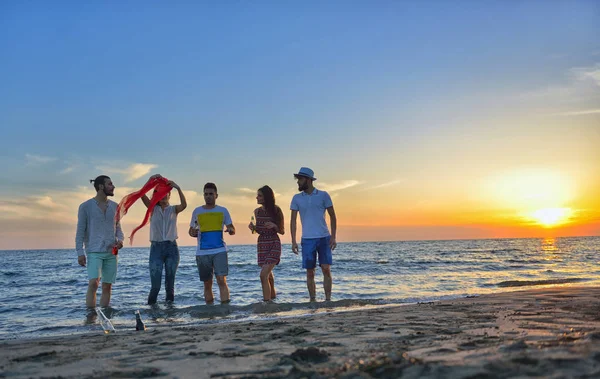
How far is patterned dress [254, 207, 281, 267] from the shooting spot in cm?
808

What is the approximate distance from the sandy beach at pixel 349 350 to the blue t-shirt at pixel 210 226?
2.77m

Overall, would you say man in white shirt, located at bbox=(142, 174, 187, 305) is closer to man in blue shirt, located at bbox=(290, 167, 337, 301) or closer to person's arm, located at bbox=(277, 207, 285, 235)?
person's arm, located at bbox=(277, 207, 285, 235)

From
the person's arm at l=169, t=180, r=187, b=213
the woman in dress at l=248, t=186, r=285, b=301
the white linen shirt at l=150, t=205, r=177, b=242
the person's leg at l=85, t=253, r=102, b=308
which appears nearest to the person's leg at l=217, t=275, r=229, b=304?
the woman in dress at l=248, t=186, r=285, b=301

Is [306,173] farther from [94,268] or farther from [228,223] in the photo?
[94,268]

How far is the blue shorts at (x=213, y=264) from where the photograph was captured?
308 inches

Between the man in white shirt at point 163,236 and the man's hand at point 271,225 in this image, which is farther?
the man's hand at point 271,225

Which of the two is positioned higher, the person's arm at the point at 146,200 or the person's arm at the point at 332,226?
the person's arm at the point at 146,200

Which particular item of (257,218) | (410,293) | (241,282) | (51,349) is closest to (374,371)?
(51,349)

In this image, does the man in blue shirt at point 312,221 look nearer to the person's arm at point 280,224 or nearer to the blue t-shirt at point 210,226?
the person's arm at point 280,224

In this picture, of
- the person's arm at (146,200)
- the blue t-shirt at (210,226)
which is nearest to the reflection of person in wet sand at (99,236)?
the person's arm at (146,200)

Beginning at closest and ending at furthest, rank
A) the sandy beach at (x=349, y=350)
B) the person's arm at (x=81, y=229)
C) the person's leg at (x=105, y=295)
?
the sandy beach at (x=349, y=350)
the person's arm at (x=81, y=229)
the person's leg at (x=105, y=295)

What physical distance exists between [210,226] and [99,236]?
5.52 ft

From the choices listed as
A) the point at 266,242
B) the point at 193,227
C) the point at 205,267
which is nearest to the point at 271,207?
the point at 266,242

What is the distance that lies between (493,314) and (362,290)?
6142 millimetres
